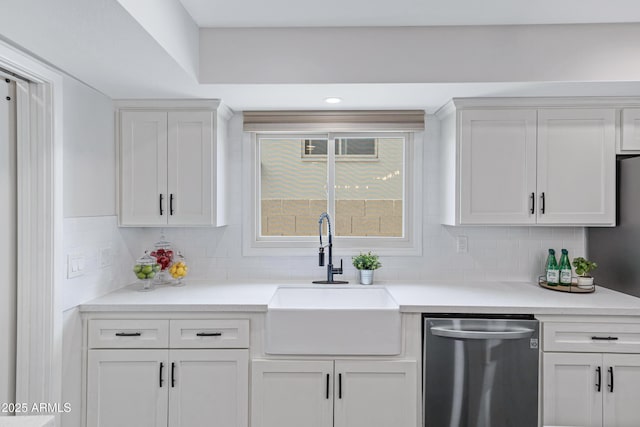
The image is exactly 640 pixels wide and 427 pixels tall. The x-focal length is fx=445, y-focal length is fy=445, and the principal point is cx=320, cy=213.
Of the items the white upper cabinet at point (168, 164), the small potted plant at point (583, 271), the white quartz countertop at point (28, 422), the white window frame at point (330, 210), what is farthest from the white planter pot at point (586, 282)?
the white quartz countertop at point (28, 422)

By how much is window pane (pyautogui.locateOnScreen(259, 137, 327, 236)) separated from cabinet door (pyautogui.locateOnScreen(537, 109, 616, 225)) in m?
1.36

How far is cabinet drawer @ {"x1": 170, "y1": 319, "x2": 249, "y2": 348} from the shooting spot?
7.37 feet

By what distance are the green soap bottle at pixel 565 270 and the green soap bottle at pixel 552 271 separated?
0.08ft

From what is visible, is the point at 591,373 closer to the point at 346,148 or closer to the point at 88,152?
the point at 346,148

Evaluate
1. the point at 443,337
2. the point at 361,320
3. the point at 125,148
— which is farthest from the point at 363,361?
the point at 125,148

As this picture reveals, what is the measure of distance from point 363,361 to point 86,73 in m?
1.94

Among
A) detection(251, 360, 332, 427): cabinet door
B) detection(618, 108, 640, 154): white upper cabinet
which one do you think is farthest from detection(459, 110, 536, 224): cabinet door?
detection(251, 360, 332, 427): cabinet door

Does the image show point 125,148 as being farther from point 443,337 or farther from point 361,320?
point 443,337

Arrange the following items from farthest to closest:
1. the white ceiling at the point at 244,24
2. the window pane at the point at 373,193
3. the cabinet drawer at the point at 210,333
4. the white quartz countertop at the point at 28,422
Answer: the window pane at the point at 373,193
the cabinet drawer at the point at 210,333
the white ceiling at the point at 244,24
the white quartz countertop at the point at 28,422

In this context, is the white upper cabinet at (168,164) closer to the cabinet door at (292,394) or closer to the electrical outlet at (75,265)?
the electrical outlet at (75,265)

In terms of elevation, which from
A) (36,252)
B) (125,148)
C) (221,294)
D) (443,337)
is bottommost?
(443,337)

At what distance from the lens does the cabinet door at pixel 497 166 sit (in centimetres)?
254

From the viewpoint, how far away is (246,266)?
9.80ft

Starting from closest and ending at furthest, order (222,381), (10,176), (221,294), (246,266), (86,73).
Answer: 1. (10,176)
2. (86,73)
3. (222,381)
4. (221,294)
5. (246,266)
